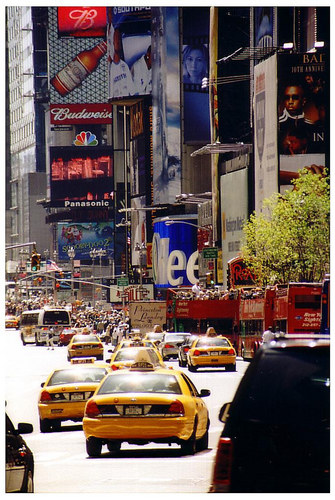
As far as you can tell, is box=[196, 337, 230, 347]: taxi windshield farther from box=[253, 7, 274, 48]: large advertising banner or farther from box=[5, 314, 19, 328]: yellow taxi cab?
box=[5, 314, 19, 328]: yellow taxi cab

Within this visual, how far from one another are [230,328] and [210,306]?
198cm

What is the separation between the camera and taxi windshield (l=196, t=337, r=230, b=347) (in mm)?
48938

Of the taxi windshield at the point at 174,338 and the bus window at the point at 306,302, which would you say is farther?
the taxi windshield at the point at 174,338

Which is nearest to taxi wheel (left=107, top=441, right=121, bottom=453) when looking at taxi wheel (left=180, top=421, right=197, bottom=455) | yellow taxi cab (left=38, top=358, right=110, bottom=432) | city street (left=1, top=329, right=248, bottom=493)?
city street (left=1, top=329, right=248, bottom=493)

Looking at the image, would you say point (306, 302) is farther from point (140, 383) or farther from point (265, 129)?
point (265, 129)

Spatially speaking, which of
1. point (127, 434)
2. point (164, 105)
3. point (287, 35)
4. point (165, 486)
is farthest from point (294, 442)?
point (164, 105)

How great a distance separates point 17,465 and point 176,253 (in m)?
134

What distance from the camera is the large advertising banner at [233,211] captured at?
101m

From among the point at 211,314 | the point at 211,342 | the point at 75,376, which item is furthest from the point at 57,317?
the point at 75,376

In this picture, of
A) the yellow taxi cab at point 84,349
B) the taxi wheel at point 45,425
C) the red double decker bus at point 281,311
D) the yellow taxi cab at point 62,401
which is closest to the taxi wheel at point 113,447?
the yellow taxi cab at point 62,401

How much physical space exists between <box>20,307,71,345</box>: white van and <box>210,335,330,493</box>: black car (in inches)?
3953

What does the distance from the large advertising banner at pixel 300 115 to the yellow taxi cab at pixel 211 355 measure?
3969 cm

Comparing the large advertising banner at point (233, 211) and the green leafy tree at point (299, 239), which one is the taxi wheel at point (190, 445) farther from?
the large advertising banner at point (233, 211)

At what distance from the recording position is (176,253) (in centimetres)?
14500
